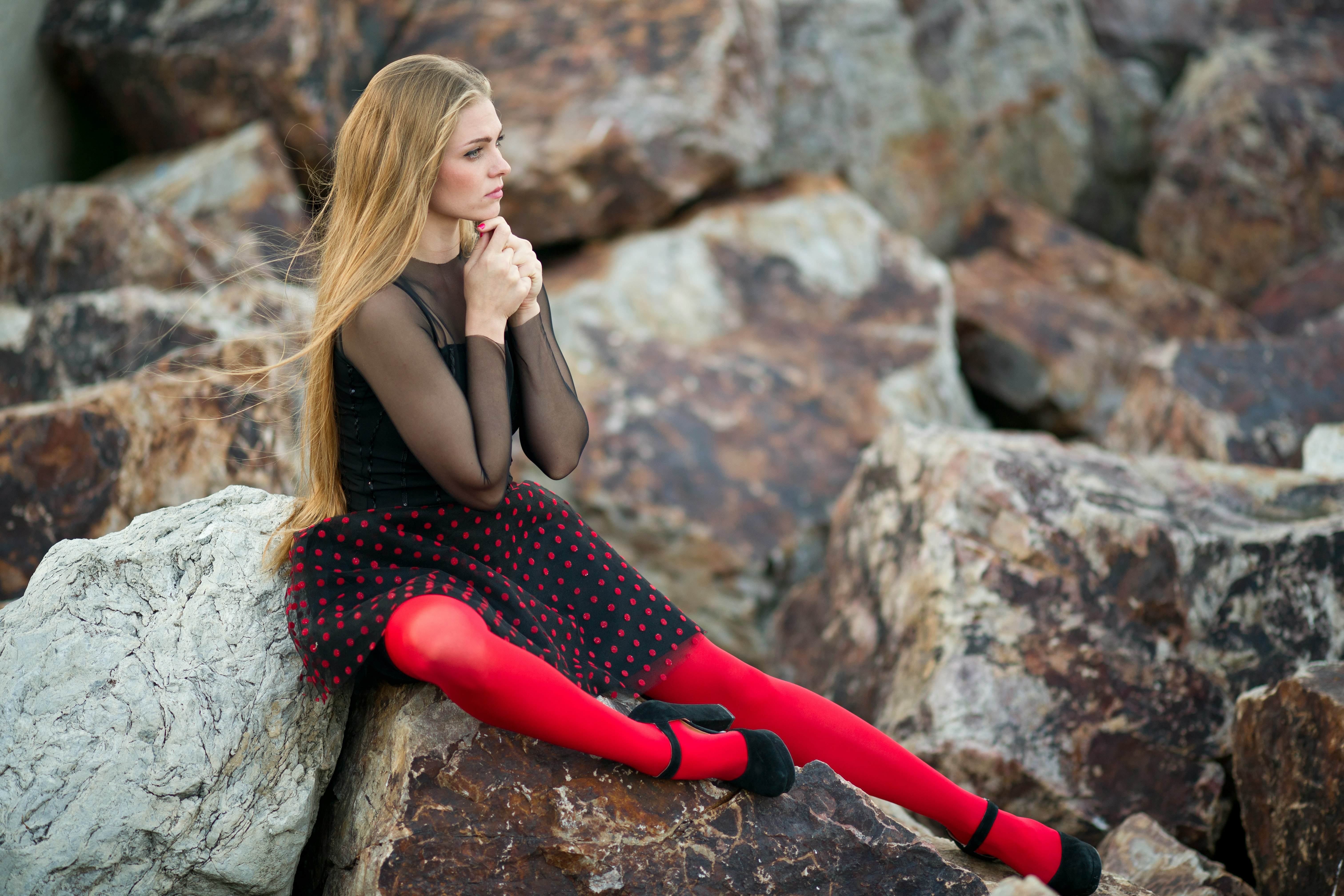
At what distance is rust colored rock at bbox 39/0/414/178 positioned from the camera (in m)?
4.42

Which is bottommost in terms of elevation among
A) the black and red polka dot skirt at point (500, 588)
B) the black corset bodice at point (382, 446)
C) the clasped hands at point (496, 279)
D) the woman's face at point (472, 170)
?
the black and red polka dot skirt at point (500, 588)

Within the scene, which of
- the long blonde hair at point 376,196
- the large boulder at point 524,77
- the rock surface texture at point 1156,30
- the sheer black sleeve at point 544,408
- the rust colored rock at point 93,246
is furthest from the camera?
the rock surface texture at point 1156,30

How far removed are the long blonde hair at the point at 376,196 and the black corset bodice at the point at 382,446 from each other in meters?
0.06

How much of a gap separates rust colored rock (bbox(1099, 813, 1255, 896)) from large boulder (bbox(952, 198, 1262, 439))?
2.94 m

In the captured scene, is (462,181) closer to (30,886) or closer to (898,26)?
(30,886)

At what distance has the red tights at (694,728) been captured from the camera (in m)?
1.70

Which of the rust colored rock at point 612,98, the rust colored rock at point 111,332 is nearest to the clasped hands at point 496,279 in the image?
the rust colored rock at point 111,332

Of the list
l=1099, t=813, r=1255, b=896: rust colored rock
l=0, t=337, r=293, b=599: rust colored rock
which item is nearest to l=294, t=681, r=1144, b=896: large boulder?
l=1099, t=813, r=1255, b=896: rust colored rock

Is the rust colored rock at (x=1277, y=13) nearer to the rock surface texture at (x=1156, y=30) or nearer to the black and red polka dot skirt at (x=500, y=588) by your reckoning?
the rock surface texture at (x=1156, y=30)

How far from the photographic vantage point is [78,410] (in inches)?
Result: 114

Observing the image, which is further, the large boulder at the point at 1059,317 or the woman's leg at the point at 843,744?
the large boulder at the point at 1059,317

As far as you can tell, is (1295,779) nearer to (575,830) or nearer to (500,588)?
(575,830)

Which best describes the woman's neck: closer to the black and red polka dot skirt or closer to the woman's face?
the woman's face

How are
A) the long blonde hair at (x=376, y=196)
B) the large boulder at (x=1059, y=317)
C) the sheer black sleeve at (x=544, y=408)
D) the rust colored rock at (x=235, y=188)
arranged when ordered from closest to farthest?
the long blonde hair at (x=376, y=196)
the sheer black sleeve at (x=544, y=408)
the rust colored rock at (x=235, y=188)
the large boulder at (x=1059, y=317)
